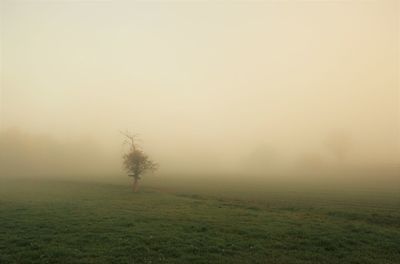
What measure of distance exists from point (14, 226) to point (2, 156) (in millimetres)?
157351

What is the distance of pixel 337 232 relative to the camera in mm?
20625

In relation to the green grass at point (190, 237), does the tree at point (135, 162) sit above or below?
above

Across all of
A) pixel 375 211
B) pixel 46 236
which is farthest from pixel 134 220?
pixel 375 211

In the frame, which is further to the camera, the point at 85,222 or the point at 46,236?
the point at 85,222

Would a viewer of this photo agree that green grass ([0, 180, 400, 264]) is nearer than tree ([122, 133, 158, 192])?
Yes

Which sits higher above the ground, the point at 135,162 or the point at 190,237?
the point at 135,162

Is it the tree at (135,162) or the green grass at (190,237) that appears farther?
the tree at (135,162)

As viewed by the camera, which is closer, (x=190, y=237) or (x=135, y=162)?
(x=190, y=237)

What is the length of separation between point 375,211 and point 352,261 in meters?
19.8

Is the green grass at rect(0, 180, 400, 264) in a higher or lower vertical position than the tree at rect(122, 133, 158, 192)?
lower

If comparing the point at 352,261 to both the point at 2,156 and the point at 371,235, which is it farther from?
the point at 2,156

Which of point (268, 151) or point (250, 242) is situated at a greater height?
point (268, 151)

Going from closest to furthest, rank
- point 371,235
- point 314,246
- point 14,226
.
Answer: point 314,246 < point 371,235 < point 14,226

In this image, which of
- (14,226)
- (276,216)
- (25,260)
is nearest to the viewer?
(25,260)
